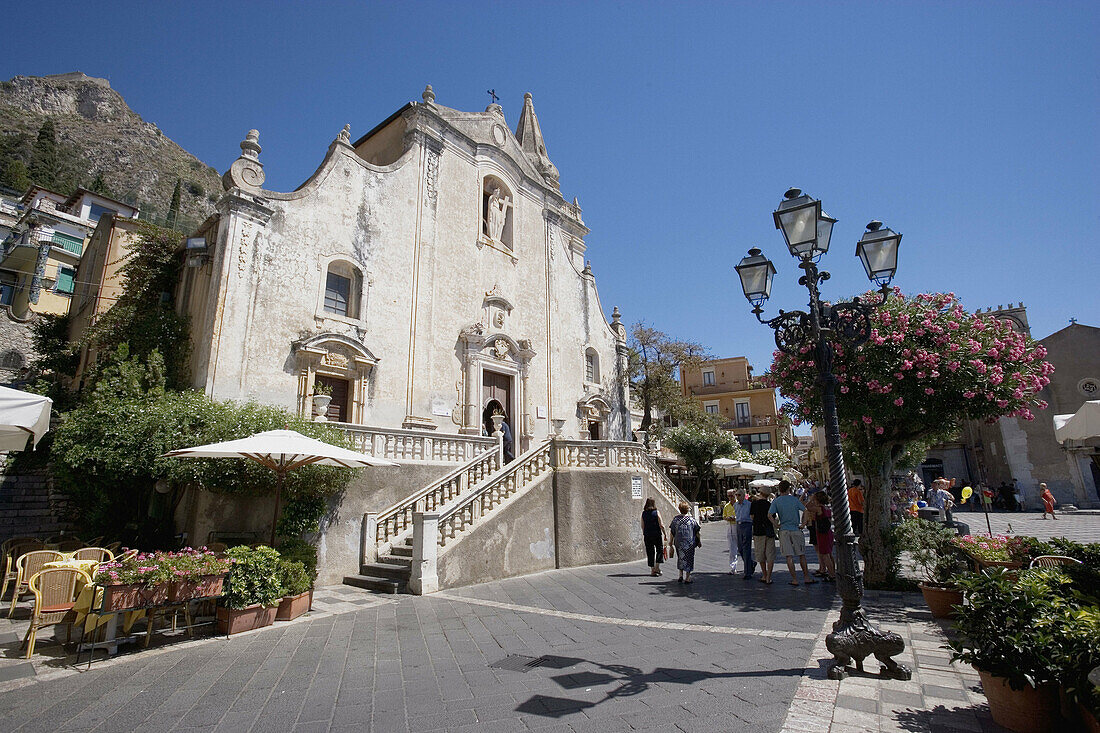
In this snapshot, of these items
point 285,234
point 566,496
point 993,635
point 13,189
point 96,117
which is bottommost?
point 993,635

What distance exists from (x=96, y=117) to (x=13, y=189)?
49.4 m

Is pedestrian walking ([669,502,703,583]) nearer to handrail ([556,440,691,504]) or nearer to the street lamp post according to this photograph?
handrail ([556,440,691,504])

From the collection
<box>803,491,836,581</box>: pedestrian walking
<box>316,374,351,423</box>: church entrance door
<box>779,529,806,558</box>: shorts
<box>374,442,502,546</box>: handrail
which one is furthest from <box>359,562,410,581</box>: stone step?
<box>803,491,836,581</box>: pedestrian walking

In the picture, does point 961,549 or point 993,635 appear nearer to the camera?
point 993,635

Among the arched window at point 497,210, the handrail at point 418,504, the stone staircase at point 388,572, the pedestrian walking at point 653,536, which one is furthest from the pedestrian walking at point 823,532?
the arched window at point 497,210

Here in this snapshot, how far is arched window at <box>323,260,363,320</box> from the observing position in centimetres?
1434

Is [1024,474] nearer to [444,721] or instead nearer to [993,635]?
[993,635]

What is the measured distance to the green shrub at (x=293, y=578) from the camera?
704 cm

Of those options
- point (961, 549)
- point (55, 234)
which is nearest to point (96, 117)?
point (55, 234)

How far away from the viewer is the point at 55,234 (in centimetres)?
3103

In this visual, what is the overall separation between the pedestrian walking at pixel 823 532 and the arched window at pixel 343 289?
39.6ft

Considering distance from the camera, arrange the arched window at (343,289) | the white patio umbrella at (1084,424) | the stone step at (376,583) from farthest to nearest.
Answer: the arched window at (343,289)
the stone step at (376,583)
the white patio umbrella at (1084,424)

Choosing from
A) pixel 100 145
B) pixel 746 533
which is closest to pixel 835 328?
pixel 746 533

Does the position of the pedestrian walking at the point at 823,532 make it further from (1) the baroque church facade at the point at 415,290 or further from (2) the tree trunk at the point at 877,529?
(1) the baroque church facade at the point at 415,290
